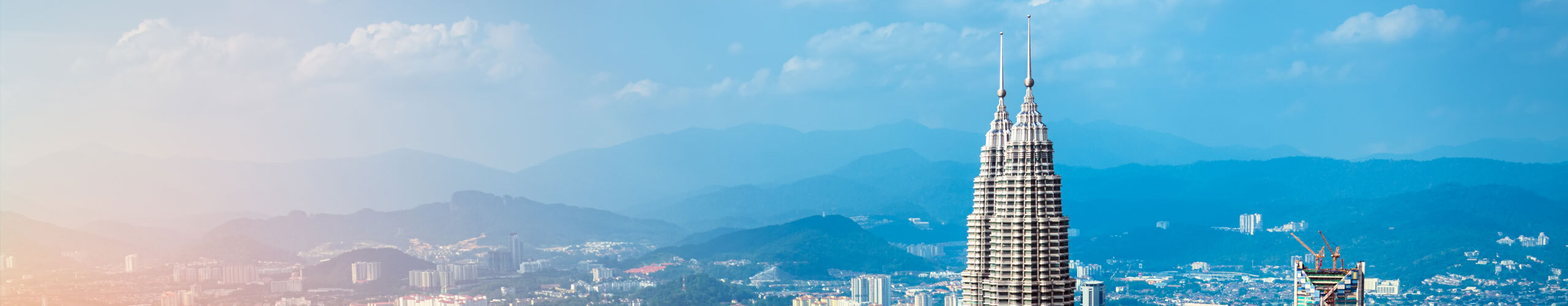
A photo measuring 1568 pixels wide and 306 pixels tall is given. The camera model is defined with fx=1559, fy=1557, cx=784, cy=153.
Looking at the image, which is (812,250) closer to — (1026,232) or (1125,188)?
(1125,188)

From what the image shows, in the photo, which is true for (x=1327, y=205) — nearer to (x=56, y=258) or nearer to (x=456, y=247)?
(x=456, y=247)

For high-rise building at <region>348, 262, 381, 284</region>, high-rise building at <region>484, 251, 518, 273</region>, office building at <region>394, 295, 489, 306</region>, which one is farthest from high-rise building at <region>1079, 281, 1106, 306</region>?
high-rise building at <region>484, 251, 518, 273</region>

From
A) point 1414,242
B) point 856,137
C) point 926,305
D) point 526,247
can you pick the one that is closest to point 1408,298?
point 1414,242

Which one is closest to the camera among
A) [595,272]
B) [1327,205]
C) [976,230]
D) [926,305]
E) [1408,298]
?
[976,230]

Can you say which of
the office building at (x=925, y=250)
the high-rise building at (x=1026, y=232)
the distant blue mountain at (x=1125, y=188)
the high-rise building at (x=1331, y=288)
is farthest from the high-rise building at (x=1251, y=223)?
the high-rise building at (x=1026, y=232)

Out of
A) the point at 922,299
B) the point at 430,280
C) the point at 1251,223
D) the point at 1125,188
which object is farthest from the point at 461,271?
the point at 1125,188

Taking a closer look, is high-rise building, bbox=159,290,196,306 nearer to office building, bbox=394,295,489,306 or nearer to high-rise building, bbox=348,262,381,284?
office building, bbox=394,295,489,306
